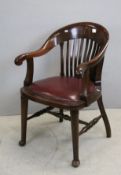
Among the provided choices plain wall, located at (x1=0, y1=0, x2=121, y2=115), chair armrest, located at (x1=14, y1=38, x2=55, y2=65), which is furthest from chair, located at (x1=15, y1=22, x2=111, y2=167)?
plain wall, located at (x1=0, y1=0, x2=121, y2=115)

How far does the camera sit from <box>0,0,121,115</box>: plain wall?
2.25 m

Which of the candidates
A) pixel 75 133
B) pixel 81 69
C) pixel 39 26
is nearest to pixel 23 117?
pixel 75 133

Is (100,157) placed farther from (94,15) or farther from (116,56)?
(94,15)

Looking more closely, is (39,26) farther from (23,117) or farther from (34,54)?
(23,117)

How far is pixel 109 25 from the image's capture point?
235 cm

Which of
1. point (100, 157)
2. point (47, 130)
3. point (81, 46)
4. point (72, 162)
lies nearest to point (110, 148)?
point (100, 157)

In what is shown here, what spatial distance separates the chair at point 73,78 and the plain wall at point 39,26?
0.22m

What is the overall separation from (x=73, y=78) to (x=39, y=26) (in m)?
0.56

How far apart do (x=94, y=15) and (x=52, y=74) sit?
620 mm

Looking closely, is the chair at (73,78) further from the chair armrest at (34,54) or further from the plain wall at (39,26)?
the plain wall at (39,26)

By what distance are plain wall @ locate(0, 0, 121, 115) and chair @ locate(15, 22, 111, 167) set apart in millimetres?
222

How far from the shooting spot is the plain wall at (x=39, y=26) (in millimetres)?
2246

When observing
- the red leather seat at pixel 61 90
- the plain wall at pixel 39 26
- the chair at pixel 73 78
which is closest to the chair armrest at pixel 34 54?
the chair at pixel 73 78

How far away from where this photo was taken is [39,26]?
7.55ft
